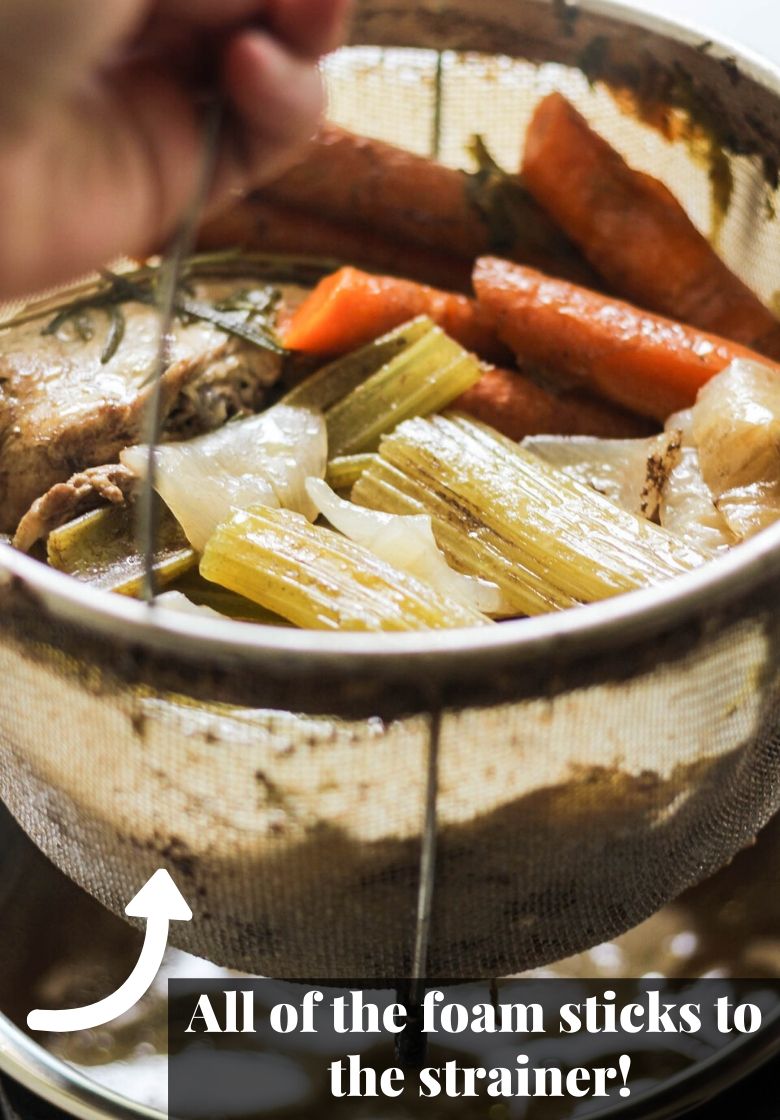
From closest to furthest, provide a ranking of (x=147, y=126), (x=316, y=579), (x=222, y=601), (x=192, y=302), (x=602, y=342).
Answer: (x=147, y=126)
(x=316, y=579)
(x=222, y=601)
(x=602, y=342)
(x=192, y=302)

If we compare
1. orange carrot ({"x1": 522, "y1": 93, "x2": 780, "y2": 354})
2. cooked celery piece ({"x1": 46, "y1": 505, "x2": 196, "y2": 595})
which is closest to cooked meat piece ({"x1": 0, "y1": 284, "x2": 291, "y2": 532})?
cooked celery piece ({"x1": 46, "y1": 505, "x2": 196, "y2": 595})

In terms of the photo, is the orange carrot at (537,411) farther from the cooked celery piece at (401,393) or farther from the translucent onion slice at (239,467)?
the translucent onion slice at (239,467)

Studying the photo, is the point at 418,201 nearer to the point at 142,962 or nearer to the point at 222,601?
the point at 222,601

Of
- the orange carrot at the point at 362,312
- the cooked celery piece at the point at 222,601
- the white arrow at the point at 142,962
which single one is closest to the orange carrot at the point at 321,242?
the orange carrot at the point at 362,312

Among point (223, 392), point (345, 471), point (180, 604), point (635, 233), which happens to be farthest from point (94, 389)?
point (635, 233)

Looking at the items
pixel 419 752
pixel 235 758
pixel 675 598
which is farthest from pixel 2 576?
pixel 675 598

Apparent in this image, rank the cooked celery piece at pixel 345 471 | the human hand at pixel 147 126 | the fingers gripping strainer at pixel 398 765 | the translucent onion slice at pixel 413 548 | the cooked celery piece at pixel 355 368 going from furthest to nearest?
the cooked celery piece at pixel 355 368
the cooked celery piece at pixel 345 471
the translucent onion slice at pixel 413 548
the fingers gripping strainer at pixel 398 765
the human hand at pixel 147 126
